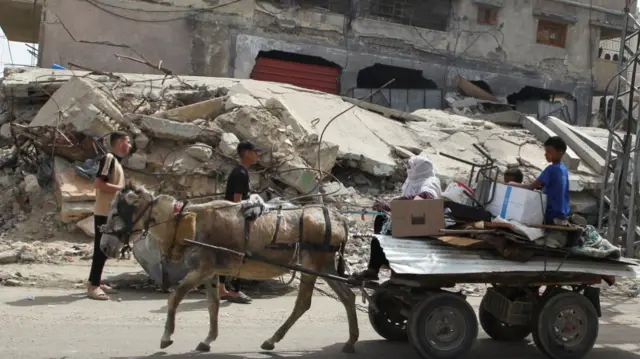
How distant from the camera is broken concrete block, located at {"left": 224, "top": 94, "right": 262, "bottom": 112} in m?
11.7

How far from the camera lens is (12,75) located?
1302cm

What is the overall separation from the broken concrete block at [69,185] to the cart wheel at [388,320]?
528 cm

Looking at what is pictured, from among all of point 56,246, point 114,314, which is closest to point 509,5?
point 56,246

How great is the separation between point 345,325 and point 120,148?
3037 millimetres

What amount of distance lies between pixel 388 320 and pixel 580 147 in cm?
1050

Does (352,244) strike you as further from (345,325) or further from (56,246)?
(56,246)

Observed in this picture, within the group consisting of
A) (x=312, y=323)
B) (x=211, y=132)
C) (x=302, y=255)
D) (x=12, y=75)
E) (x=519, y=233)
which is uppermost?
(x=12, y=75)

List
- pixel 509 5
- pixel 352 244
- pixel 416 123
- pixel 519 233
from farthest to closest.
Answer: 1. pixel 509 5
2. pixel 416 123
3. pixel 352 244
4. pixel 519 233

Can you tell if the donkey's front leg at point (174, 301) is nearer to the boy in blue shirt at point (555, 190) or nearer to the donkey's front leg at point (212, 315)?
the donkey's front leg at point (212, 315)

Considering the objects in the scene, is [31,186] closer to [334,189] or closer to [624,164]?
[334,189]

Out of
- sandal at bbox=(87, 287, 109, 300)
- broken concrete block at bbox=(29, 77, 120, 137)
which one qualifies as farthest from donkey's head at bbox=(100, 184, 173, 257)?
broken concrete block at bbox=(29, 77, 120, 137)

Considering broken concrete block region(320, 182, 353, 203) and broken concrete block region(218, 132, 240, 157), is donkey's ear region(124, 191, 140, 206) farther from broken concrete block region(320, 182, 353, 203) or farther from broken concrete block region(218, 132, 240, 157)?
broken concrete block region(320, 182, 353, 203)

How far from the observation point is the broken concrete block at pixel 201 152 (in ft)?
35.4

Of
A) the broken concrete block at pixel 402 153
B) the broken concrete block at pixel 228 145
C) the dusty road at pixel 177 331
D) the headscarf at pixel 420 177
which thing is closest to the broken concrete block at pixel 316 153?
the broken concrete block at pixel 228 145
